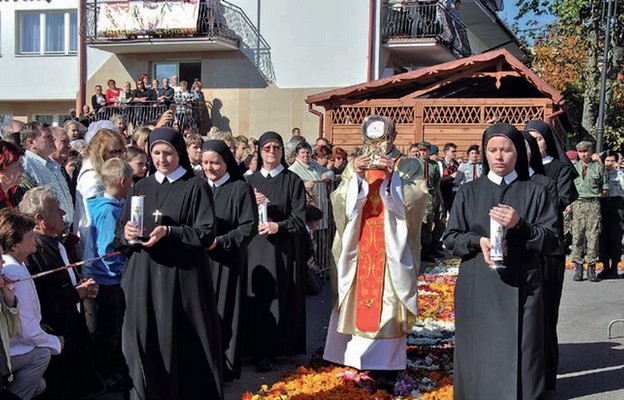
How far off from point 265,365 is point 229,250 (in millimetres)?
1340

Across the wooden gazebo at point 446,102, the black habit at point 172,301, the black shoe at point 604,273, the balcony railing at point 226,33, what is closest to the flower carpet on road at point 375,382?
the black habit at point 172,301

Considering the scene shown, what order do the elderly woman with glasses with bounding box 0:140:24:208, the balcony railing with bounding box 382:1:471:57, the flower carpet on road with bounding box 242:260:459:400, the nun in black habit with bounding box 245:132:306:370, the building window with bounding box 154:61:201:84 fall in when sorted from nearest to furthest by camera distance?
the elderly woman with glasses with bounding box 0:140:24:208
the flower carpet on road with bounding box 242:260:459:400
the nun in black habit with bounding box 245:132:306:370
the balcony railing with bounding box 382:1:471:57
the building window with bounding box 154:61:201:84

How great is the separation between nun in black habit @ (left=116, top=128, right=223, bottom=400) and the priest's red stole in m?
1.49

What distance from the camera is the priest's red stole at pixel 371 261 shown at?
6.55 meters

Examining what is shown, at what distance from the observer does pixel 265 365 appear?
7.31 m

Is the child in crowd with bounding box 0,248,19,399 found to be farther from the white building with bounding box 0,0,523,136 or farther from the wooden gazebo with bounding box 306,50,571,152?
the white building with bounding box 0,0,523,136

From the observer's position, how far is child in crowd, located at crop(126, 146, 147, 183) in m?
7.24

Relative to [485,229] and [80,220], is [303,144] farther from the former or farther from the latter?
[485,229]

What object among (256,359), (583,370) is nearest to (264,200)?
(256,359)

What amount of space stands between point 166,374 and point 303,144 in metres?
5.48

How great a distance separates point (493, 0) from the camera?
32938mm

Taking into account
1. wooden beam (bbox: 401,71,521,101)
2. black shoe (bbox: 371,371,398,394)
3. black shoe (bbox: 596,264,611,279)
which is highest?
wooden beam (bbox: 401,71,521,101)

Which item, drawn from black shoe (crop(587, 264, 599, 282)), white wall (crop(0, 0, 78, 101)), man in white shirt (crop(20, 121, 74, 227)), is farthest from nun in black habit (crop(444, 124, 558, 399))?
white wall (crop(0, 0, 78, 101))

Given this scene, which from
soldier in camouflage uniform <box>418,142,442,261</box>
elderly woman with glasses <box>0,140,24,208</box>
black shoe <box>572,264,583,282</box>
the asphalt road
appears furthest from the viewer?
soldier in camouflage uniform <box>418,142,442,261</box>
